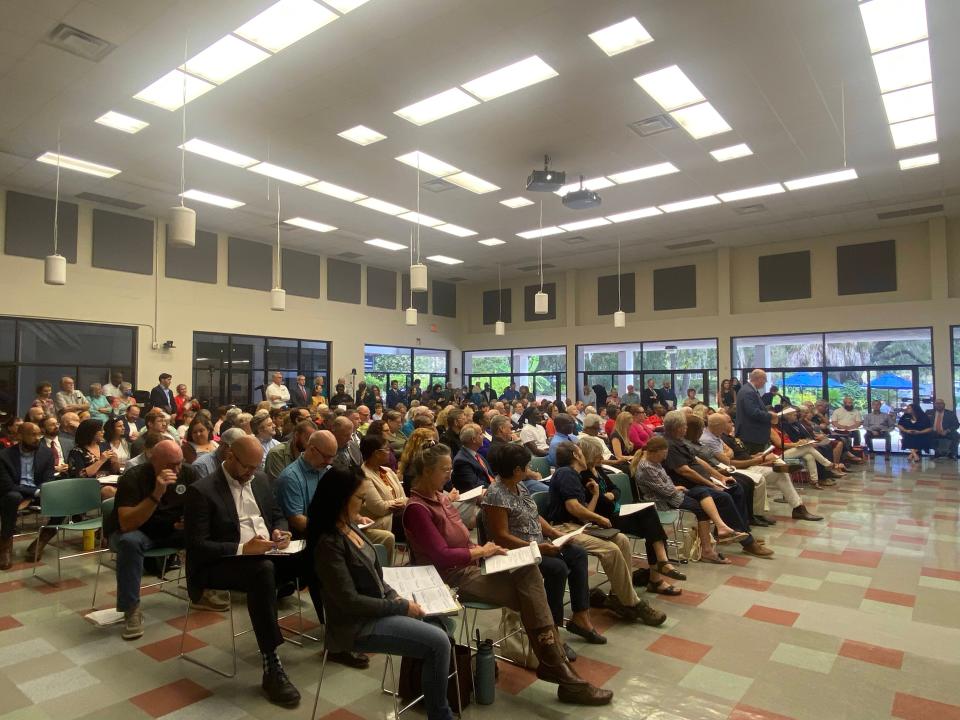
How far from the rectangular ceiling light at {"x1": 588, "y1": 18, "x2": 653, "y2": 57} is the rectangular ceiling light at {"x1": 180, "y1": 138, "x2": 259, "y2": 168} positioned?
5075mm

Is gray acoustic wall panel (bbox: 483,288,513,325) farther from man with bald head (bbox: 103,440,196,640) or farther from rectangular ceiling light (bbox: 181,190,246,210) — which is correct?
man with bald head (bbox: 103,440,196,640)

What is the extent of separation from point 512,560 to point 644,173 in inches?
303

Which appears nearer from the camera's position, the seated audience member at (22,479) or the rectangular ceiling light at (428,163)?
the seated audience member at (22,479)

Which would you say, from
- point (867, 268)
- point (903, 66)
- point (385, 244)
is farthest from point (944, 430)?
point (385, 244)

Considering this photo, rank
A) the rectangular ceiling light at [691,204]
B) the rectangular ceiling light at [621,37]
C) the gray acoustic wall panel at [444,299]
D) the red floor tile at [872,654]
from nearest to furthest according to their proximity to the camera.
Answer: the red floor tile at [872,654] < the rectangular ceiling light at [621,37] < the rectangular ceiling light at [691,204] < the gray acoustic wall panel at [444,299]

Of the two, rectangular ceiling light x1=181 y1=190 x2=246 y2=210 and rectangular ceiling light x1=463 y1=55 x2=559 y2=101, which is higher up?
rectangular ceiling light x1=463 y1=55 x2=559 y2=101

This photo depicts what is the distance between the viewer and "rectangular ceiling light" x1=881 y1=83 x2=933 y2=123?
655 cm

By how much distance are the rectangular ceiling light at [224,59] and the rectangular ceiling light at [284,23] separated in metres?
0.15

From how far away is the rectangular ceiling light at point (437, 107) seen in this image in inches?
259

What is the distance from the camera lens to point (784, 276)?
13422 millimetres

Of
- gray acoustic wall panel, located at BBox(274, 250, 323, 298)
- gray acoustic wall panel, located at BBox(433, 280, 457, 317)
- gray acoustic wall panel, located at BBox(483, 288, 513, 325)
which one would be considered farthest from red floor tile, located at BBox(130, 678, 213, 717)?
gray acoustic wall panel, located at BBox(483, 288, 513, 325)

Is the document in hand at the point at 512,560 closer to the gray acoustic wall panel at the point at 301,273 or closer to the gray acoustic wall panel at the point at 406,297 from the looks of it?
the gray acoustic wall panel at the point at 301,273

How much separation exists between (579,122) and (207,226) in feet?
26.2

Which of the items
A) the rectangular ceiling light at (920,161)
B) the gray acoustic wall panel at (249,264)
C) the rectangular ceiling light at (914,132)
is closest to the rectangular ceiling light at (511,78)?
the rectangular ceiling light at (914,132)
